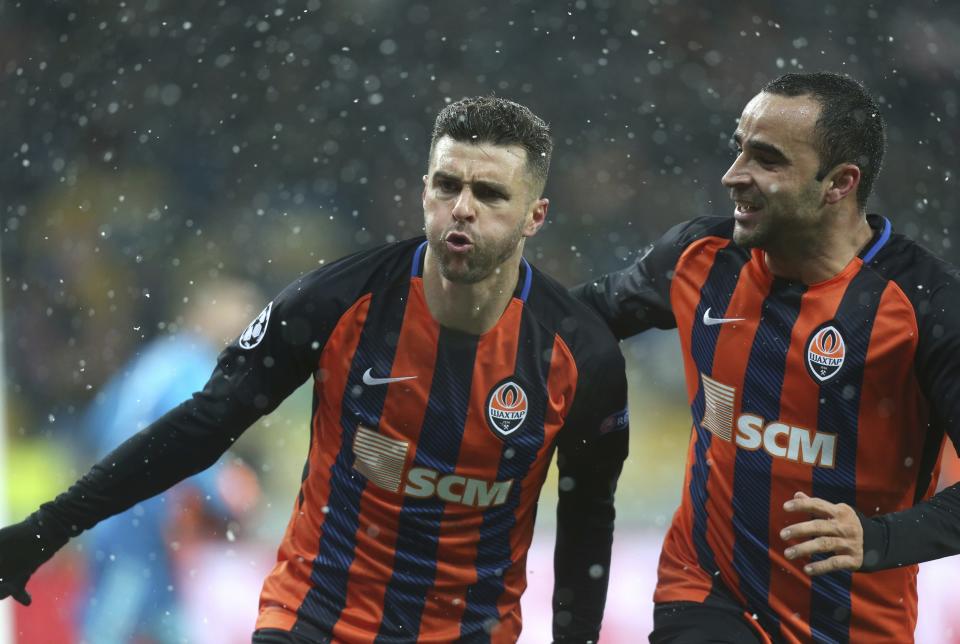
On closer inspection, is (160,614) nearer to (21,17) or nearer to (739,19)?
(21,17)

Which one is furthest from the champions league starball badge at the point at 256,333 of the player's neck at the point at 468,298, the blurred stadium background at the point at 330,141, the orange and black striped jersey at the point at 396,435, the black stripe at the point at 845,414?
the blurred stadium background at the point at 330,141

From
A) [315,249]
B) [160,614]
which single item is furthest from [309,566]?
[315,249]

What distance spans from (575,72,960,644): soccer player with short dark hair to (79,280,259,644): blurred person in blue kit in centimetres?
321

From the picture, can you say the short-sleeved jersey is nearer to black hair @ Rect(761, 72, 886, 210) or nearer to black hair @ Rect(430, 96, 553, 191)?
black hair @ Rect(430, 96, 553, 191)

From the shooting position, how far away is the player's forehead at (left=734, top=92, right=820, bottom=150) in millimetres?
2701

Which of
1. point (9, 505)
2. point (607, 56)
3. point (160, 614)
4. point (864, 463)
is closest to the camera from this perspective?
point (864, 463)

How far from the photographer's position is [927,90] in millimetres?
7316

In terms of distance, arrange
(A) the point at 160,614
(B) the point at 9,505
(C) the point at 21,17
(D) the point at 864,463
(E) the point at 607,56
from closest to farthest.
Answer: (D) the point at 864,463 → (A) the point at 160,614 → (B) the point at 9,505 → (C) the point at 21,17 → (E) the point at 607,56

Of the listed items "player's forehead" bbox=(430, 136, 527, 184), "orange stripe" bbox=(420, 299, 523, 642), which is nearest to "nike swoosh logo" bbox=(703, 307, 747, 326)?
"orange stripe" bbox=(420, 299, 523, 642)

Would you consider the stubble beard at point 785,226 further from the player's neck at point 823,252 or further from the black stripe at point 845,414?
the black stripe at point 845,414

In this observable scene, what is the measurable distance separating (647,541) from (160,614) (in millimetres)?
2268

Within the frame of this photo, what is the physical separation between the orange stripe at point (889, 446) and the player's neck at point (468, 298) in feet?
2.61

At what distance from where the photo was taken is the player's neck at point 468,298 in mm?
2762

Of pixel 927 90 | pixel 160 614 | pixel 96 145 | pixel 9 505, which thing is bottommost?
pixel 160 614
